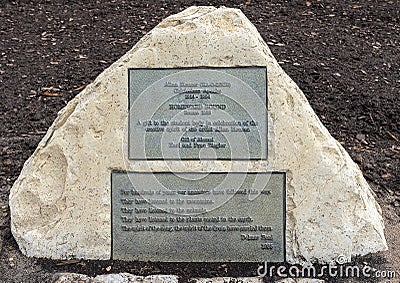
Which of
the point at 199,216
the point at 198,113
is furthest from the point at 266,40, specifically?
the point at 199,216

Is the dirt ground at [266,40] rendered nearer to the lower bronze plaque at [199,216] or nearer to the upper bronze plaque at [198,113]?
the lower bronze plaque at [199,216]

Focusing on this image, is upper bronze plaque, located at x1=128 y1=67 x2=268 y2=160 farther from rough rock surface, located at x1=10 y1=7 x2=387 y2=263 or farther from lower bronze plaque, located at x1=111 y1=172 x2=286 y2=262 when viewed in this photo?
lower bronze plaque, located at x1=111 y1=172 x2=286 y2=262

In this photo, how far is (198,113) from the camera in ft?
13.8

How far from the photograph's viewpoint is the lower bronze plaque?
422 centimetres

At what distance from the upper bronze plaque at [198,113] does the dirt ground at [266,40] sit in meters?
0.80

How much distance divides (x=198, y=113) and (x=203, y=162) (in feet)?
1.11

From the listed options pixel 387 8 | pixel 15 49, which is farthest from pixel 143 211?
pixel 387 8

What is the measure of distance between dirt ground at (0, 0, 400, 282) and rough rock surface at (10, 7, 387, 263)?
0.27 meters

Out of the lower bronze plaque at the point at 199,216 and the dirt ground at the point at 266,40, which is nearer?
the lower bronze plaque at the point at 199,216

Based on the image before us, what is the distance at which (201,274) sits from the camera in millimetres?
4184

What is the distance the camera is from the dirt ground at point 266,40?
14.6 feet

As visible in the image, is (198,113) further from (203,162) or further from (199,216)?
(199,216)

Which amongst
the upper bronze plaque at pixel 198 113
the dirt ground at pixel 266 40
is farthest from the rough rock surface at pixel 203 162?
the dirt ground at pixel 266 40

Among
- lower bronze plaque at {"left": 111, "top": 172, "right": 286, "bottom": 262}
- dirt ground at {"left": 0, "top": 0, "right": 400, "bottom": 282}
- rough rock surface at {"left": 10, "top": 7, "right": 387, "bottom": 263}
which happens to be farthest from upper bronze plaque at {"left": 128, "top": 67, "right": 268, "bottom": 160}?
dirt ground at {"left": 0, "top": 0, "right": 400, "bottom": 282}
